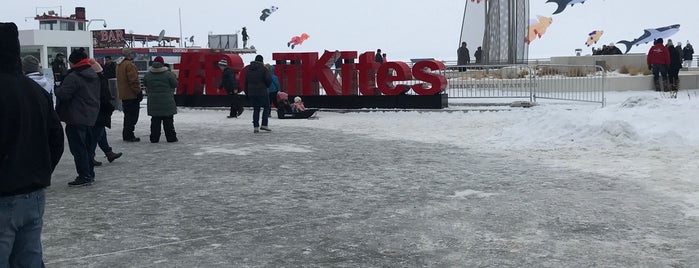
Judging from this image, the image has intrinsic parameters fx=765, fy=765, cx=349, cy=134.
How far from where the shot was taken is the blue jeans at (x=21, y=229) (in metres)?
3.55

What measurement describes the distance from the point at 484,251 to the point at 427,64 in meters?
14.8

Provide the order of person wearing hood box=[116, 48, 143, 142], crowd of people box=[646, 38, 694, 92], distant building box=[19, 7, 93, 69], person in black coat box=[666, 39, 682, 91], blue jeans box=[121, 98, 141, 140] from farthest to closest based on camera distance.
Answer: distant building box=[19, 7, 93, 69] → person in black coat box=[666, 39, 682, 91] → crowd of people box=[646, 38, 694, 92] → blue jeans box=[121, 98, 141, 140] → person wearing hood box=[116, 48, 143, 142]

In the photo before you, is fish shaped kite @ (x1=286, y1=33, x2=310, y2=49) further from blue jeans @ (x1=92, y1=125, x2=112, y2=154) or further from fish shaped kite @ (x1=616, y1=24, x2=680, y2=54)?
blue jeans @ (x1=92, y1=125, x2=112, y2=154)

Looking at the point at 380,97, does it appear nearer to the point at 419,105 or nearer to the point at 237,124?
the point at 419,105

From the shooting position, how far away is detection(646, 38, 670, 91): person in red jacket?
24328mm

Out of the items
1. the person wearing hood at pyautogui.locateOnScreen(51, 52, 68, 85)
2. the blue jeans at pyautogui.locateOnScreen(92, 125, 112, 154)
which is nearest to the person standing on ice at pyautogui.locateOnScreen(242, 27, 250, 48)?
the person wearing hood at pyautogui.locateOnScreen(51, 52, 68, 85)

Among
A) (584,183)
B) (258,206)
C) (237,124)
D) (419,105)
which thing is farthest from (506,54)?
(258,206)

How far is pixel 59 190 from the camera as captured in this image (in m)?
9.01

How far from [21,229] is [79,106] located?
5.78m

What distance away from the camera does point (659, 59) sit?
24797 mm

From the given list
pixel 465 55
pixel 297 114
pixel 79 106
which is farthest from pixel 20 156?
pixel 465 55

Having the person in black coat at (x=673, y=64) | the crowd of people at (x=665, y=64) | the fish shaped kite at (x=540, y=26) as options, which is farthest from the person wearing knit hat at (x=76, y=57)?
the fish shaped kite at (x=540, y=26)

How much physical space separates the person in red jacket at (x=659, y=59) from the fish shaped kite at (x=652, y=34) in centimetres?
1342

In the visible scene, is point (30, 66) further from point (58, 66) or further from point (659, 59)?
point (659, 59)
